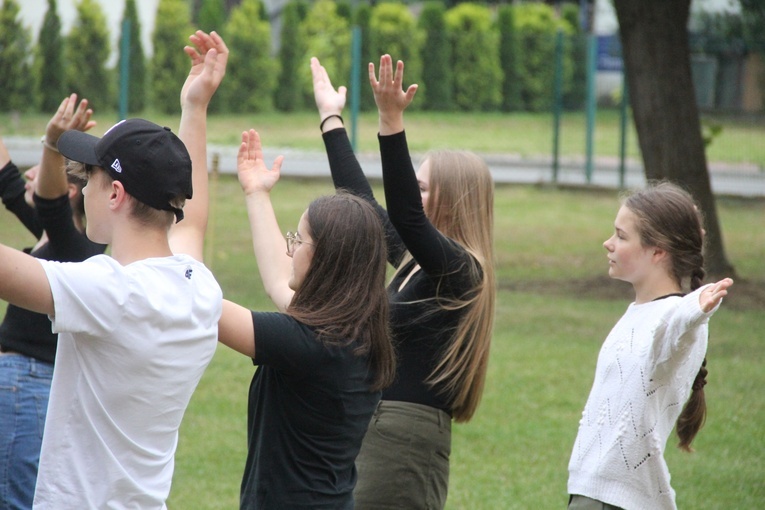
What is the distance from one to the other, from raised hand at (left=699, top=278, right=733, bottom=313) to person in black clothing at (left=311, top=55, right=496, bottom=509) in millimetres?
715

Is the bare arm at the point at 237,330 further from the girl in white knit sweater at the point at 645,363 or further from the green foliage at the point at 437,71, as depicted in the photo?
the green foliage at the point at 437,71

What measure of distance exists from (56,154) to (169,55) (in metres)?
17.2

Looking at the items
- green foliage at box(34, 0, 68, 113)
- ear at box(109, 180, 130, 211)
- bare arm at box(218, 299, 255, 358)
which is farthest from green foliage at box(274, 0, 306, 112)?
ear at box(109, 180, 130, 211)

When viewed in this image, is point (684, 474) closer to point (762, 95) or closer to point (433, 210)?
point (433, 210)

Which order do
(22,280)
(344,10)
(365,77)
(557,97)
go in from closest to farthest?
(22,280), (557,97), (365,77), (344,10)

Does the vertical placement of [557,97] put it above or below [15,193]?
below

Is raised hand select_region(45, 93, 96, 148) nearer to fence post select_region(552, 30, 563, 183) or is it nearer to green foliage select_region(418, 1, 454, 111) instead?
fence post select_region(552, 30, 563, 183)

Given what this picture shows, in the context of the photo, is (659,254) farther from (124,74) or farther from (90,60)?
(90,60)

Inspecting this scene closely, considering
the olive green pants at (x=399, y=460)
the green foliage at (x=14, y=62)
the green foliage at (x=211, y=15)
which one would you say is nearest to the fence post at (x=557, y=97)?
the green foliage at (x=211, y=15)

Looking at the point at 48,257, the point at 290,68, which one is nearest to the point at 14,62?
the point at 290,68

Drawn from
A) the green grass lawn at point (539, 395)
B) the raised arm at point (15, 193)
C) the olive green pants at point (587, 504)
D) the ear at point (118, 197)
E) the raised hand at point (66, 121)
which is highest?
the raised hand at point (66, 121)

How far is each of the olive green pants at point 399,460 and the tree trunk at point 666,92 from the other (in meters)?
7.65

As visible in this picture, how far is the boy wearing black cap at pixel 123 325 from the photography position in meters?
2.09

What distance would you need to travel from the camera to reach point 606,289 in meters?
10.8
